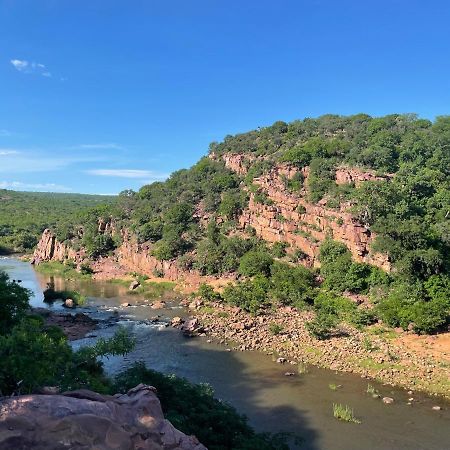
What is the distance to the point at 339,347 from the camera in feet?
95.2

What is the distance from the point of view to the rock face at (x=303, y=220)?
41.0m

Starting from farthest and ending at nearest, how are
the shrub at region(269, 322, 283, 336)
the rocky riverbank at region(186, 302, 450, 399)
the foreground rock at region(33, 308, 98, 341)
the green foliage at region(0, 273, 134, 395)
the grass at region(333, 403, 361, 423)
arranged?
the foreground rock at region(33, 308, 98, 341) → the shrub at region(269, 322, 283, 336) → the rocky riverbank at region(186, 302, 450, 399) → the grass at region(333, 403, 361, 423) → the green foliage at region(0, 273, 134, 395)

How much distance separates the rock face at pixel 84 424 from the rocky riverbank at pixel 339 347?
66.0 ft

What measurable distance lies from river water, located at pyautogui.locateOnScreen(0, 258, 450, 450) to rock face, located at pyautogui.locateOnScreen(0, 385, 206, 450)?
41.0ft

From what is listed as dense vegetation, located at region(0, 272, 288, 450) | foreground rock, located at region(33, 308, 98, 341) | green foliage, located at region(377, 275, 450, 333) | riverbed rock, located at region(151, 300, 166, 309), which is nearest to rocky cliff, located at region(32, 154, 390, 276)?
green foliage, located at region(377, 275, 450, 333)

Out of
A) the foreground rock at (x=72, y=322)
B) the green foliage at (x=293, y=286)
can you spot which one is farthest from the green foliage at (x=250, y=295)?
the foreground rock at (x=72, y=322)

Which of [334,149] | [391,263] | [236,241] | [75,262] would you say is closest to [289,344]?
[391,263]

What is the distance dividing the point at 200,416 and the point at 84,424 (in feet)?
26.7

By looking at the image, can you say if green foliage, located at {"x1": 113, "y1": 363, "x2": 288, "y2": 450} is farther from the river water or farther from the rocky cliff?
the rocky cliff

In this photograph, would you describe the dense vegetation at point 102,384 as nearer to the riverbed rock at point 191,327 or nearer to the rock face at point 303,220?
the riverbed rock at point 191,327

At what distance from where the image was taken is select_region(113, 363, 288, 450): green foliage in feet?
44.6

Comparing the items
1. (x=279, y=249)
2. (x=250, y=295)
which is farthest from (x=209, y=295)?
(x=279, y=249)

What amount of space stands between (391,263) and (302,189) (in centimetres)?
1981

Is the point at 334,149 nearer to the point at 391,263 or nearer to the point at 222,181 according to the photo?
the point at 222,181
